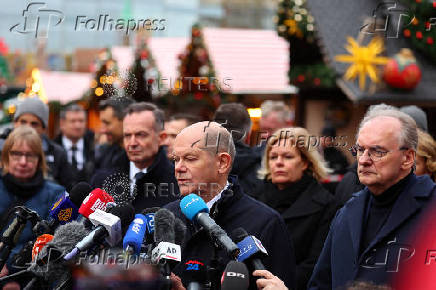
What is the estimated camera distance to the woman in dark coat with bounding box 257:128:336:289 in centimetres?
567

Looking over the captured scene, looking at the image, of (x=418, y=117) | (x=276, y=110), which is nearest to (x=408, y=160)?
(x=418, y=117)

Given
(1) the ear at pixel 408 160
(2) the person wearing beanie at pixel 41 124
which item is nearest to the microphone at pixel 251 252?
(1) the ear at pixel 408 160

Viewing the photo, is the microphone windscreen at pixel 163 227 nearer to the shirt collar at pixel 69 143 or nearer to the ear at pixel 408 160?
the ear at pixel 408 160

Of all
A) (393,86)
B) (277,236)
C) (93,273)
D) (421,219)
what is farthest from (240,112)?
(393,86)

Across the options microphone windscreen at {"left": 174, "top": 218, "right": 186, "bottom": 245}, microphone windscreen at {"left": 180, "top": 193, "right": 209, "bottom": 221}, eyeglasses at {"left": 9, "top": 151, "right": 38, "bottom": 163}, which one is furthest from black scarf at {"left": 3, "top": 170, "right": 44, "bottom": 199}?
microphone windscreen at {"left": 180, "top": 193, "right": 209, "bottom": 221}

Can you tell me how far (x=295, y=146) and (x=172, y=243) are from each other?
2.86m

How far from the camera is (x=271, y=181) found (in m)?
6.15

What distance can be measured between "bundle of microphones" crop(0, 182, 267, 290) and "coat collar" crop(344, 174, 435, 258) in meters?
0.76

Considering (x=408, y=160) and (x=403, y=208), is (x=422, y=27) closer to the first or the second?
(x=408, y=160)

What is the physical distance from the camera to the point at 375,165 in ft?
13.1

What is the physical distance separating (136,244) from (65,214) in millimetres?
995

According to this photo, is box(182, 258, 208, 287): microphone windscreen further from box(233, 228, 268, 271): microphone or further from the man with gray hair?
the man with gray hair

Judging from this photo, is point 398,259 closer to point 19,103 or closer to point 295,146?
point 295,146

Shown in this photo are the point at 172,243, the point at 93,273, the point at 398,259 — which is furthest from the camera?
the point at 398,259
